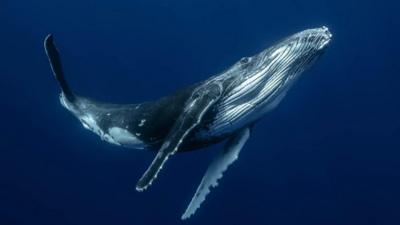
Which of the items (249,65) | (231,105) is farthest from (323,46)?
(231,105)

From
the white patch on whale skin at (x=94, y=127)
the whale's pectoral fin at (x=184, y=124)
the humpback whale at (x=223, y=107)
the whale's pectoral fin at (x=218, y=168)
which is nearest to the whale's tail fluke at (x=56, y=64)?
the white patch on whale skin at (x=94, y=127)

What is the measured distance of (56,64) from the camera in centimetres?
958

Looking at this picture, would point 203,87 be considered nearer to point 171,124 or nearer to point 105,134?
point 171,124

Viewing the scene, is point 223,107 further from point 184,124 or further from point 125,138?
point 125,138

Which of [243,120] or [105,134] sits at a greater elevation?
[243,120]

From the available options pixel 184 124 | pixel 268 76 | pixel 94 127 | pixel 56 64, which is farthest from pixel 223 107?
pixel 56 64

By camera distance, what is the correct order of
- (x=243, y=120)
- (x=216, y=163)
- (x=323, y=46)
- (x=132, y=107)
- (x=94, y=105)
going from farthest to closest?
(x=94, y=105) → (x=132, y=107) → (x=216, y=163) → (x=243, y=120) → (x=323, y=46)

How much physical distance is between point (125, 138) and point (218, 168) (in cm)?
203

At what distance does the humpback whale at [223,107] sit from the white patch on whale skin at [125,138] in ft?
0.09

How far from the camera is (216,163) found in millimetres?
7520

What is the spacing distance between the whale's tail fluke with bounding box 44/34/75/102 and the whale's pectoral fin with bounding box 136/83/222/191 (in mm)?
3948

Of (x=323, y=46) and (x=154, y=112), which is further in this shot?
(x=154, y=112)

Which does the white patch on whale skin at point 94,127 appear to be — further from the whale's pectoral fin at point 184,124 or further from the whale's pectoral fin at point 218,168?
the whale's pectoral fin at point 184,124

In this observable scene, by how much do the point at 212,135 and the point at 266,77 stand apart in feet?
4.43
